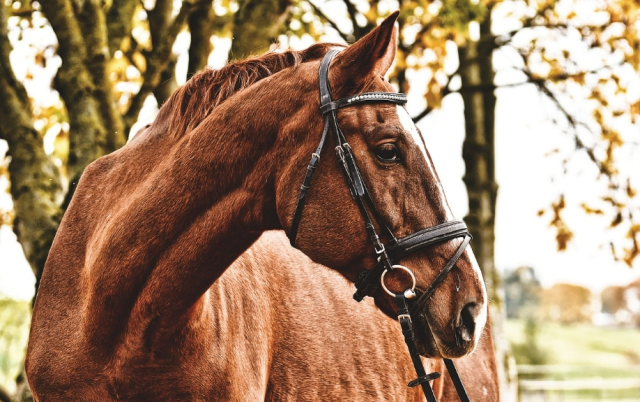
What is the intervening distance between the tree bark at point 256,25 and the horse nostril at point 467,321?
3806mm

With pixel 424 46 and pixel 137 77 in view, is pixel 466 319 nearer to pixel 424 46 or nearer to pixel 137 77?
pixel 424 46

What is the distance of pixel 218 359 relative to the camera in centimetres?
295

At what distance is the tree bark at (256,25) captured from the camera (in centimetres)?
576

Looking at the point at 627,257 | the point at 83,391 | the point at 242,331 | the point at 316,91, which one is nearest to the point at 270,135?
the point at 316,91

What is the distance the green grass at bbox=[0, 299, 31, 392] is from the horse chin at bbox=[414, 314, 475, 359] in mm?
6680

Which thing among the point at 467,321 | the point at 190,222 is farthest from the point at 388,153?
the point at 190,222

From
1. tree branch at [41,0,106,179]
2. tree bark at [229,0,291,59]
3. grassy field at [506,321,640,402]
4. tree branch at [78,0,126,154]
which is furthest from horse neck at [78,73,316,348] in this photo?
grassy field at [506,321,640,402]

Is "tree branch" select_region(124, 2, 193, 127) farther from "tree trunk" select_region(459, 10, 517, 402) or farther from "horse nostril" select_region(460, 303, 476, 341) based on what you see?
"tree trunk" select_region(459, 10, 517, 402)

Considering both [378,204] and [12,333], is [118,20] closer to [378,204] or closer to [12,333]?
[378,204]

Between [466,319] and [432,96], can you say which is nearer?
[466,319]

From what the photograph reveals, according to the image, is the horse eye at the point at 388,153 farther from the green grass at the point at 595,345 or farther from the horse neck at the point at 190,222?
the green grass at the point at 595,345

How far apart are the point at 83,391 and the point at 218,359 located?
0.61 meters

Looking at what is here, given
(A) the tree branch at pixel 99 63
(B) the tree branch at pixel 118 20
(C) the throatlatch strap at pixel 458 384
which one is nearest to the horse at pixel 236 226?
(C) the throatlatch strap at pixel 458 384

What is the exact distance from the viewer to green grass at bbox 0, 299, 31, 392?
26.2 ft
